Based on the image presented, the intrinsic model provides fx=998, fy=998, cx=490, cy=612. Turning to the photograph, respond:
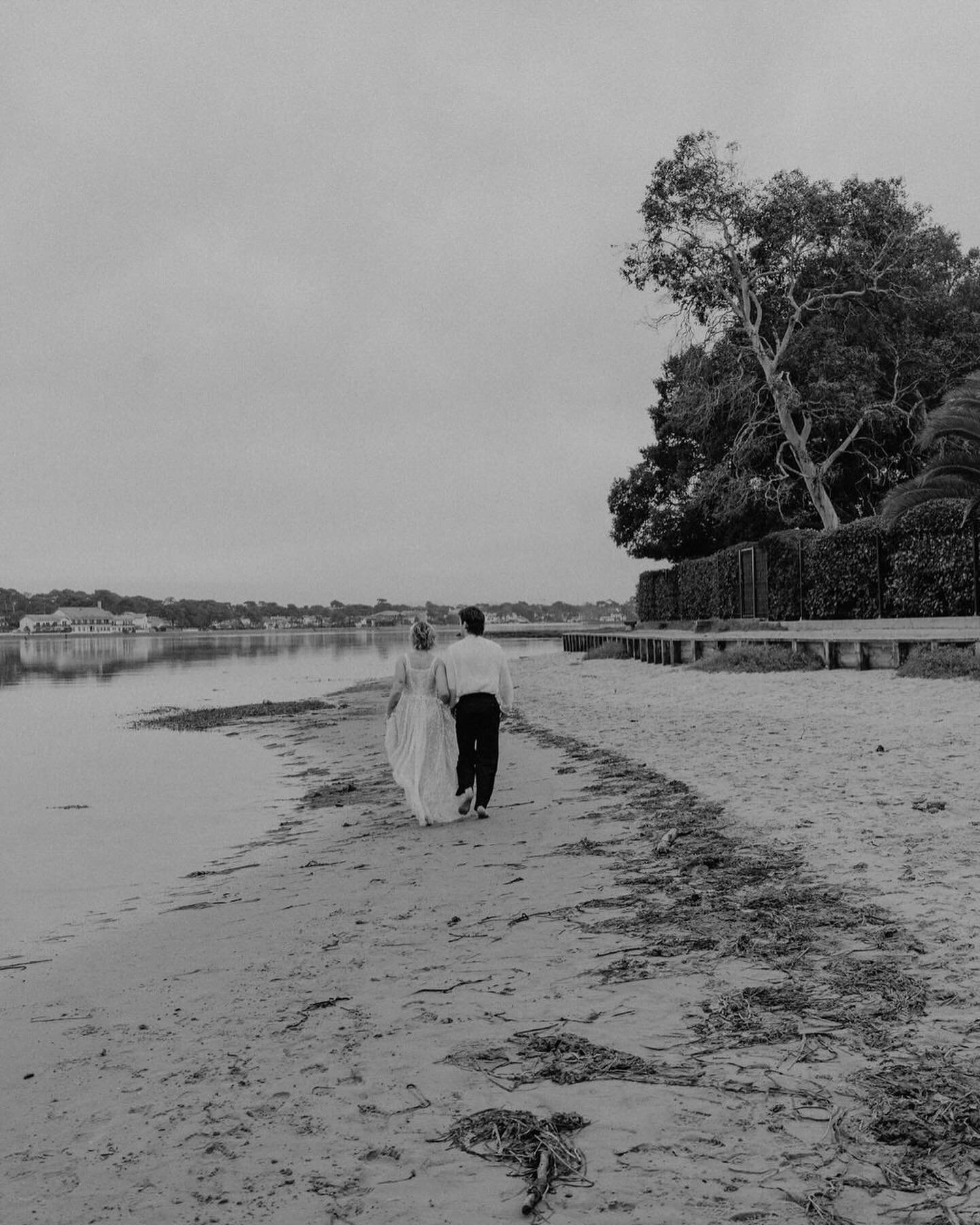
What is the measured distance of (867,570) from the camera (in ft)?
75.2

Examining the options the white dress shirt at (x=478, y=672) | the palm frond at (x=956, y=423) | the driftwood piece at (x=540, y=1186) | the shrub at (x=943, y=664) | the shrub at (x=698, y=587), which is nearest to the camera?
the driftwood piece at (x=540, y=1186)

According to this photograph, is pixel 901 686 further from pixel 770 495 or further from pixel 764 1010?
pixel 770 495

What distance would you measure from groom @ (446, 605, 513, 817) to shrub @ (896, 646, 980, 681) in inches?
339

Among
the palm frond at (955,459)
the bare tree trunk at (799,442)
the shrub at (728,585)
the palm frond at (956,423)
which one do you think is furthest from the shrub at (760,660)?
the shrub at (728,585)

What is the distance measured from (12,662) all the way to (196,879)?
6597 cm

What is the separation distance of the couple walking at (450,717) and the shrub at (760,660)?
11557 millimetres

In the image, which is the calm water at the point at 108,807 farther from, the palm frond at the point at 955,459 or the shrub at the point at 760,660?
the palm frond at the point at 955,459

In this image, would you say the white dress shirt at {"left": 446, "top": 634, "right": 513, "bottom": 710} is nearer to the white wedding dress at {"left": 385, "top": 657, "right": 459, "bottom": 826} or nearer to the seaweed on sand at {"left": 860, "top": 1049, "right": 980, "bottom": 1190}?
the white wedding dress at {"left": 385, "top": 657, "right": 459, "bottom": 826}

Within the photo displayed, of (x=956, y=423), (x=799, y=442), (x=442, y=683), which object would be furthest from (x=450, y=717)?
(x=799, y=442)

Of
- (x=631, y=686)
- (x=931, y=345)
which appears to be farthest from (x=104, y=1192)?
(x=931, y=345)

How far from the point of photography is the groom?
8172 millimetres

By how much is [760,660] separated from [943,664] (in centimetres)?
489

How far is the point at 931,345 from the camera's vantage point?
31219mm

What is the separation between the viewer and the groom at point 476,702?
817cm
